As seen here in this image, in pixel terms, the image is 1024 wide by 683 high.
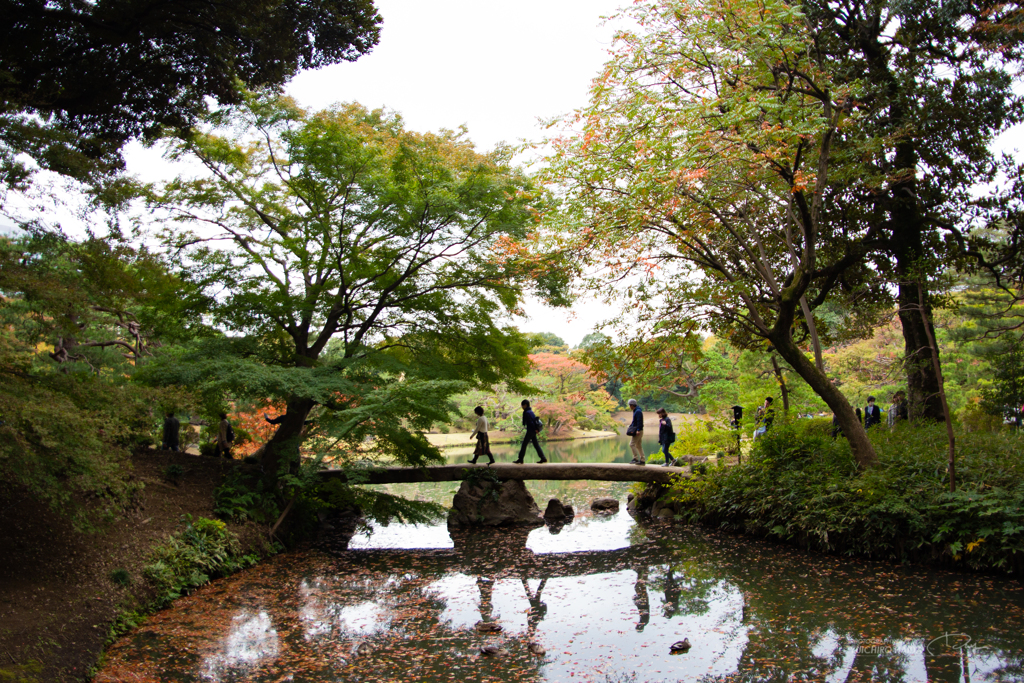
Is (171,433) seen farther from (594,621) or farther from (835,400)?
(835,400)

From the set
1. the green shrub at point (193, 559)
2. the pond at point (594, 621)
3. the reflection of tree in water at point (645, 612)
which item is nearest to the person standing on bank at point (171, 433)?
the green shrub at point (193, 559)

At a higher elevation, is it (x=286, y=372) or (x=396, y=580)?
(x=286, y=372)

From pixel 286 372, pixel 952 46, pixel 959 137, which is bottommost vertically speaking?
pixel 286 372

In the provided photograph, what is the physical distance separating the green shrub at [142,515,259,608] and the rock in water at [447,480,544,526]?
13.0 feet

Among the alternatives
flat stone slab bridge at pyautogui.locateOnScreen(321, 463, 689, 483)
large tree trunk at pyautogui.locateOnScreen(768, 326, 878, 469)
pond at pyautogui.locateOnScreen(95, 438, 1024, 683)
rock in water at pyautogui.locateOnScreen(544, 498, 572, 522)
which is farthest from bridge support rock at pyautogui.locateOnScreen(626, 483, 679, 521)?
large tree trunk at pyautogui.locateOnScreen(768, 326, 878, 469)

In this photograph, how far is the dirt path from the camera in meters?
4.90

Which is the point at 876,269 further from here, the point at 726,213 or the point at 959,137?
the point at 726,213

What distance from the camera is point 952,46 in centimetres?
988

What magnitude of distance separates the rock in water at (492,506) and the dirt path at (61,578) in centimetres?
466

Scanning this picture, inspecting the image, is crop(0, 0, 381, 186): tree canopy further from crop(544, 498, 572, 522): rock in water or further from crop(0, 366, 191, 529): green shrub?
crop(544, 498, 572, 522): rock in water

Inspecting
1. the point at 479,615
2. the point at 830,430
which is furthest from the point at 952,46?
Result: the point at 479,615

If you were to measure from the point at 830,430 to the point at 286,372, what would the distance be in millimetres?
9265

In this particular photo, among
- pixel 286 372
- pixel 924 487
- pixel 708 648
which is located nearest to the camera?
pixel 708 648

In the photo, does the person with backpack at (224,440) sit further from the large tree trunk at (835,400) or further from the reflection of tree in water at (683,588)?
the large tree trunk at (835,400)
